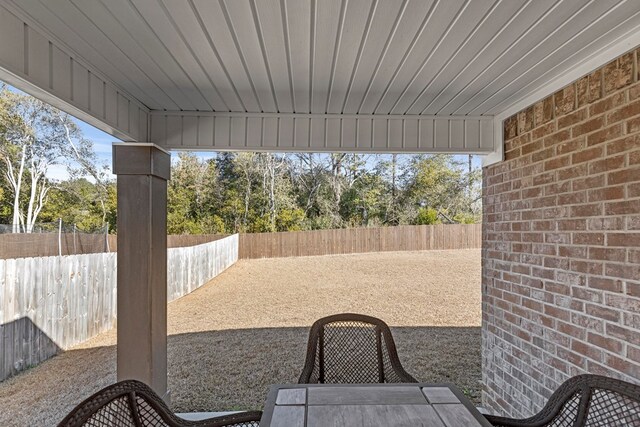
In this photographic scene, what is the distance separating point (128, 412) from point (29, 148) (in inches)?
310

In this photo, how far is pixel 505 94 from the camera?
2.51 m

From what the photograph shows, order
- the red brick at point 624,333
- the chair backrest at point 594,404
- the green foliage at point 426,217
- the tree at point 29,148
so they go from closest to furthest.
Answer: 1. the chair backrest at point 594,404
2. the red brick at point 624,333
3. the tree at point 29,148
4. the green foliage at point 426,217

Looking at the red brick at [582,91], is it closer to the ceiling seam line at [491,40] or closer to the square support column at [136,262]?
the ceiling seam line at [491,40]

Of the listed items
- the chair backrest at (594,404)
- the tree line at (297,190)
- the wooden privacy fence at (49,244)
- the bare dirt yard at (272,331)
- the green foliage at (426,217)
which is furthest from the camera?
the green foliage at (426,217)

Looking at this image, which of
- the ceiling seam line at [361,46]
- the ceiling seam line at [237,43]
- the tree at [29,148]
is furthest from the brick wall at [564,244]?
the tree at [29,148]

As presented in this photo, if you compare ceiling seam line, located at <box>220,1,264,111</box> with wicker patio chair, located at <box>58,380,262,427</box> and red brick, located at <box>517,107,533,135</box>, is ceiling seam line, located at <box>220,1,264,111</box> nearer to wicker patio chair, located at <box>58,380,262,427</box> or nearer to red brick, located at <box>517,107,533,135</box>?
wicker patio chair, located at <box>58,380,262,427</box>

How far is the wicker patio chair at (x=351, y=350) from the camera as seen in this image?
2324mm

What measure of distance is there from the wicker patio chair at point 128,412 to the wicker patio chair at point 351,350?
858 mm

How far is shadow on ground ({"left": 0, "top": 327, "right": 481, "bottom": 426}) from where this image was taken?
136 inches

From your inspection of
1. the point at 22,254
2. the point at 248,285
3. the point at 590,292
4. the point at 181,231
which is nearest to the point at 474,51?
the point at 590,292

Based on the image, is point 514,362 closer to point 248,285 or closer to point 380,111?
point 380,111

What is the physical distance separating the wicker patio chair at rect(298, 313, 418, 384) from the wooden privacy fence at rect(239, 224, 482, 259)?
9510 mm

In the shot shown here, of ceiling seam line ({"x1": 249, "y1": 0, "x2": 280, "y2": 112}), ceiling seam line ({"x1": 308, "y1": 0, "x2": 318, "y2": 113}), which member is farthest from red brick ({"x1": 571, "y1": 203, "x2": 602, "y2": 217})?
ceiling seam line ({"x1": 249, "y1": 0, "x2": 280, "y2": 112})

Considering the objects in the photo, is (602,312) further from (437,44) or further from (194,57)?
(194,57)
